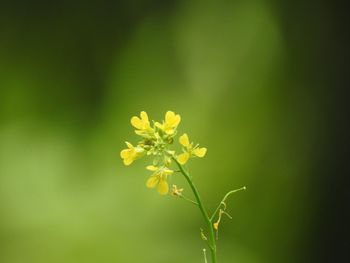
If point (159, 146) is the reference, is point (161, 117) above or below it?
above

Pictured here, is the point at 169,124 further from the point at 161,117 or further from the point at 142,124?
the point at 161,117

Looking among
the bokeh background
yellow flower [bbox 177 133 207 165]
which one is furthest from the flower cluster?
the bokeh background

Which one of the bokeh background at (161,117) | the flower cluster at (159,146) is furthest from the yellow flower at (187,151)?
the bokeh background at (161,117)

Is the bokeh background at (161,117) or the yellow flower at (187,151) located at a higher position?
the bokeh background at (161,117)

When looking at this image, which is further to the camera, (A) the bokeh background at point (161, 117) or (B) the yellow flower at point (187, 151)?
(A) the bokeh background at point (161, 117)

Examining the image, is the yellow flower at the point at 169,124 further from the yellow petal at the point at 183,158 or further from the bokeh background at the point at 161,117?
the bokeh background at the point at 161,117

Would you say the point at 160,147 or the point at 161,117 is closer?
the point at 160,147

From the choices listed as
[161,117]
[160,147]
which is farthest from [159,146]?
[161,117]

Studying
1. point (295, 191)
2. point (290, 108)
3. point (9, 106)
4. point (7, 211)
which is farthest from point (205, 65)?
point (7, 211)

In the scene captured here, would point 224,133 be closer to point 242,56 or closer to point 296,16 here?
point 242,56

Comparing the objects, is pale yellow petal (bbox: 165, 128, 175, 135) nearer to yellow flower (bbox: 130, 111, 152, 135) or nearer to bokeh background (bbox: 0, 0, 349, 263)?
yellow flower (bbox: 130, 111, 152, 135)
